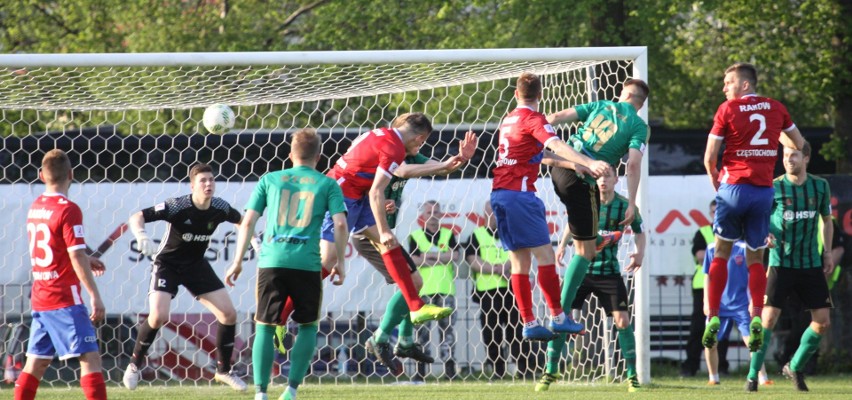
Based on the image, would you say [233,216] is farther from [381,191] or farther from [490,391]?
[490,391]

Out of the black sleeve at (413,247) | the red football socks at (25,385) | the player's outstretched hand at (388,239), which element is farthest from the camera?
the black sleeve at (413,247)

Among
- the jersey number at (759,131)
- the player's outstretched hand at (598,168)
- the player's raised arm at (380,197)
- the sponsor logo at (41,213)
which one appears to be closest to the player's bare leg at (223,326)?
the player's raised arm at (380,197)

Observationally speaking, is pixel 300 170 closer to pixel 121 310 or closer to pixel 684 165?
pixel 121 310

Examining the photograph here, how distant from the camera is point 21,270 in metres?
11.9

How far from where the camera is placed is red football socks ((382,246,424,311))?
8.59 metres

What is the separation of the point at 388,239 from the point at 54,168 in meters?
2.41

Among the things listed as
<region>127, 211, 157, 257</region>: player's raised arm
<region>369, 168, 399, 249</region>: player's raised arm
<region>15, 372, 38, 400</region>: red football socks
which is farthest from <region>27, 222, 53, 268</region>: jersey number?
<region>369, 168, 399, 249</region>: player's raised arm

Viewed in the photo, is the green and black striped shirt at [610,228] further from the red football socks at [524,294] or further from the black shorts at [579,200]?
the red football socks at [524,294]

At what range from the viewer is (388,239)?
8.35 metres

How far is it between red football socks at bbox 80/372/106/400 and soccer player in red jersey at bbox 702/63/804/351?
432 cm

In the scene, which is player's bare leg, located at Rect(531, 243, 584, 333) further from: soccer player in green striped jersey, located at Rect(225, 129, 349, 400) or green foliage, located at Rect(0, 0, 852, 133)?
green foliage, located at Rect(0, 0, 852, 133)

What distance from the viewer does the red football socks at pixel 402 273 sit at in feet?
28.2

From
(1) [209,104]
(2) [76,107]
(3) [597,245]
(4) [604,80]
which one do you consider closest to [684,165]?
(4) [604,80]

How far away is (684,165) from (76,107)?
7.26 m
